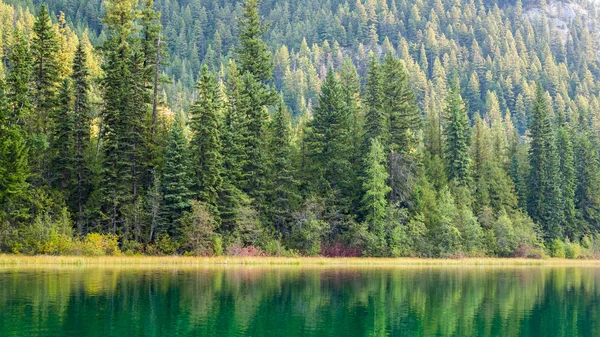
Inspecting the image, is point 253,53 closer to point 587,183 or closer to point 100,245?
point 100,245

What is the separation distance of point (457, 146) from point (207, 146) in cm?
3653

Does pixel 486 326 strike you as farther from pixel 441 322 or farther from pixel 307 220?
pixel 307 220

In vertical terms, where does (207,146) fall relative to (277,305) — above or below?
above

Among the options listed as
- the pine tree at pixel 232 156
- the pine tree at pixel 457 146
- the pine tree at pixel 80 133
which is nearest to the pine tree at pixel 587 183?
the pine tree at pixel 457 146

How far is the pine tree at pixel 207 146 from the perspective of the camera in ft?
219

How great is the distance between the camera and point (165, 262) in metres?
62.6

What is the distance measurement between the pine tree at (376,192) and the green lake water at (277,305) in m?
20.5

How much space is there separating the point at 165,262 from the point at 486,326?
37.3 meters

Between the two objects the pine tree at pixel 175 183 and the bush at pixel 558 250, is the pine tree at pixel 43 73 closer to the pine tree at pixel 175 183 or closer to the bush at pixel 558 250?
the pine tree at pixel 175 183

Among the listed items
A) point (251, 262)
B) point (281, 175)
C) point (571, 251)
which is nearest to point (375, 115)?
point (281, 175)

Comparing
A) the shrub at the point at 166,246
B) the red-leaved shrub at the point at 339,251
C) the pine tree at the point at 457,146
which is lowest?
the red-leaved shrub at the point at 339,251

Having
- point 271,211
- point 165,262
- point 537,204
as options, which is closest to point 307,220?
point 271,211

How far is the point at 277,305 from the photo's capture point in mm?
36250

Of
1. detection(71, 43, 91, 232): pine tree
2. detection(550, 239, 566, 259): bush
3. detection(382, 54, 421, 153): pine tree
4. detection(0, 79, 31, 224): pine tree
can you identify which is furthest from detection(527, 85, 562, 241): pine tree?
detection(0, 79, 31, 224): pine tree
